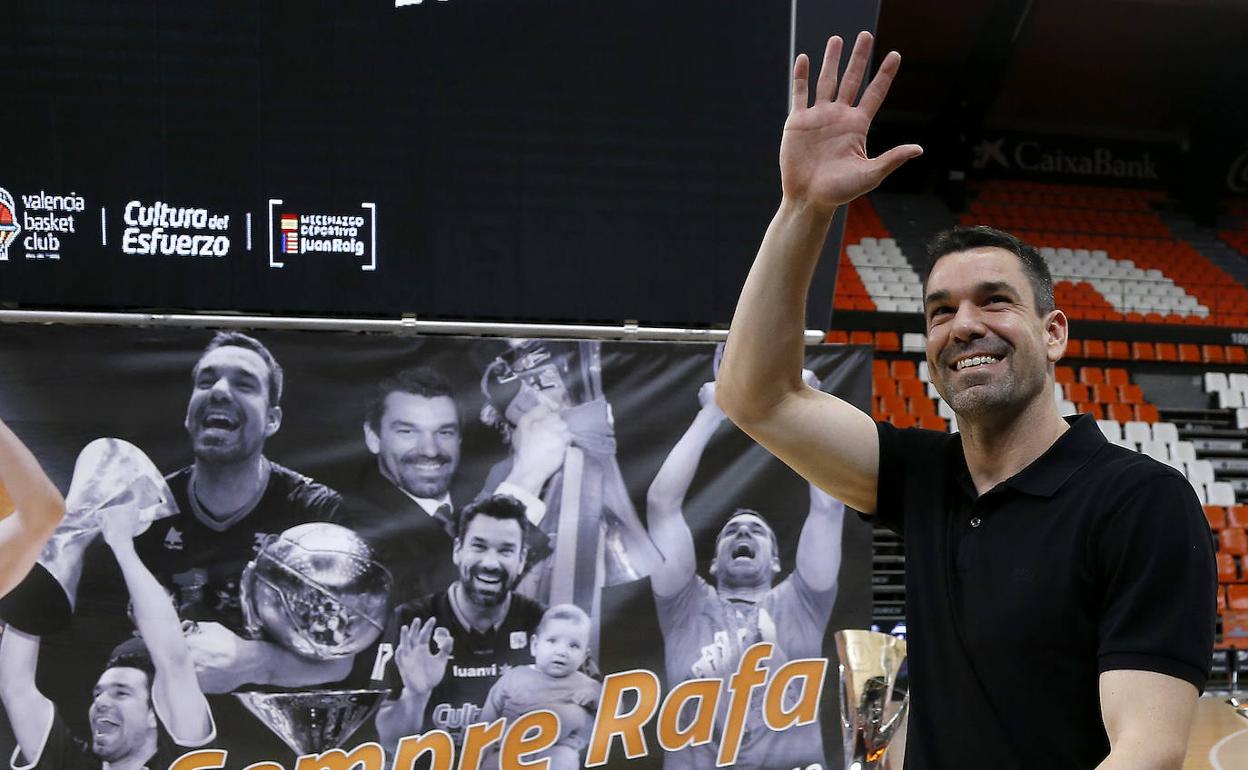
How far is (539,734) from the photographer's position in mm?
5172

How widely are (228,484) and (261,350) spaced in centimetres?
56

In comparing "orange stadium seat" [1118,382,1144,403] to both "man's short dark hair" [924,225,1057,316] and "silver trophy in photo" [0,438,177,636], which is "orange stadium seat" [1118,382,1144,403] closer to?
"silver trophy in photo" [0,438,177,636]

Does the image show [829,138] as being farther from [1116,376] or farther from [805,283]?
[1116,376]

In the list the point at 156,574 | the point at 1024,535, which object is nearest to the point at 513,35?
the point at 156,574

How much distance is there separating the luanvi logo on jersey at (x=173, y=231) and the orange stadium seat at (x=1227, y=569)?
1020 centimetres

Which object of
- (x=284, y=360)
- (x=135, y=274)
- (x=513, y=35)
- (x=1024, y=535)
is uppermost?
(x=513, y=35)

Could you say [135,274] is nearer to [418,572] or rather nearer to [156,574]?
[156,574]

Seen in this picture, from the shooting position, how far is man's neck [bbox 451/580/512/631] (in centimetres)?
514

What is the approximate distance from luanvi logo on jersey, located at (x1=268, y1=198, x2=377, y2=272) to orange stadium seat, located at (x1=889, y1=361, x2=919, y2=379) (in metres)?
10.2

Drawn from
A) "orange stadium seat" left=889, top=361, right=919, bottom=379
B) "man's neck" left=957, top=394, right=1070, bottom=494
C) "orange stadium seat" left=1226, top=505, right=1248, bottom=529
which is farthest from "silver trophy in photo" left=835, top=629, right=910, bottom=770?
"orange stadium seat" left=889, top=361, right=919, bottom=379

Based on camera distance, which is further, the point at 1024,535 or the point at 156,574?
the point at 156,574

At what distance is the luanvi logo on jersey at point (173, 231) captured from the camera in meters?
4.94

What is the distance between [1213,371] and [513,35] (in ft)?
43.9

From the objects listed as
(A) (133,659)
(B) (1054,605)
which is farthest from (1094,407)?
(B) (1054,605)
